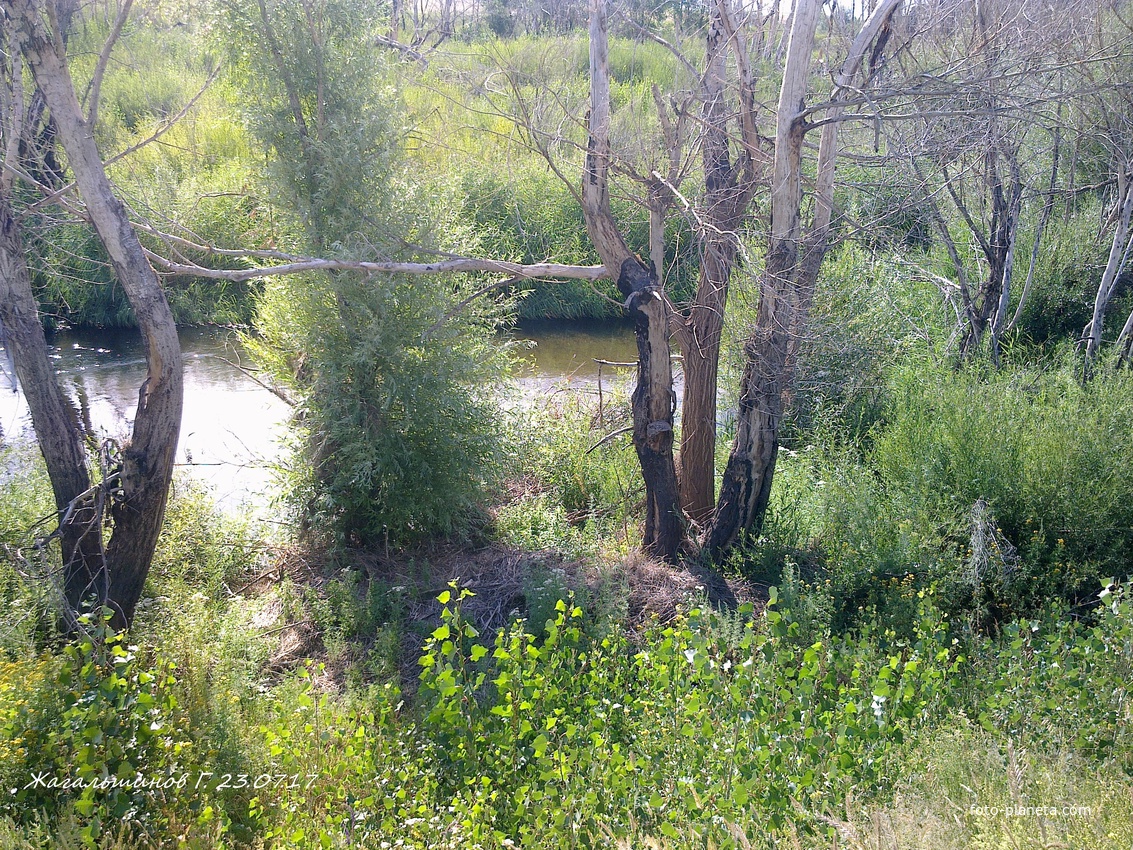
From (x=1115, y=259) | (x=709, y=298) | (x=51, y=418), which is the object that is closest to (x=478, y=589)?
(x=709, y=298)

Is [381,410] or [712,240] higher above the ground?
[712,240]

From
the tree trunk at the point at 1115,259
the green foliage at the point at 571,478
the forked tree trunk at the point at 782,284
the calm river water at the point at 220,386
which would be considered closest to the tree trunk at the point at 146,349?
the calm river water at the point at 220,386

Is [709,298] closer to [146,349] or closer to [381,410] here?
[381,410]

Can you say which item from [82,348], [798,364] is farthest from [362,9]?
[82,348]

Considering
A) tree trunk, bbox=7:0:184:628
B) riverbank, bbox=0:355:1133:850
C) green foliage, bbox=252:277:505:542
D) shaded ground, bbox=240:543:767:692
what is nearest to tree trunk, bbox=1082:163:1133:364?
riverbank, bbox=0:355:1133:850

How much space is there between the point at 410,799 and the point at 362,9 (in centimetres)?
633

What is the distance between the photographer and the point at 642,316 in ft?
20.4

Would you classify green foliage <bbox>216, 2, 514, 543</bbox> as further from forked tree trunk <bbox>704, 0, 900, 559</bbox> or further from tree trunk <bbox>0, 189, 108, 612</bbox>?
forked tree trunk <bbox>704, 0, 900, 559</bbox>

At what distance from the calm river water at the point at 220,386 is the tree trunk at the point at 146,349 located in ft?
6.63

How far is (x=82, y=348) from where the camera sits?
45.3 ft

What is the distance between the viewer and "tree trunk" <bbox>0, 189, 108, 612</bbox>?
538 cm

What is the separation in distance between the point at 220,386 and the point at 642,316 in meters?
8.45

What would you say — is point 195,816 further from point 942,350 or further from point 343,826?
point 942,350

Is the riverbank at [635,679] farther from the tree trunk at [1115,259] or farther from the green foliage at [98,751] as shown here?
the tree trunk at [1115,259]
